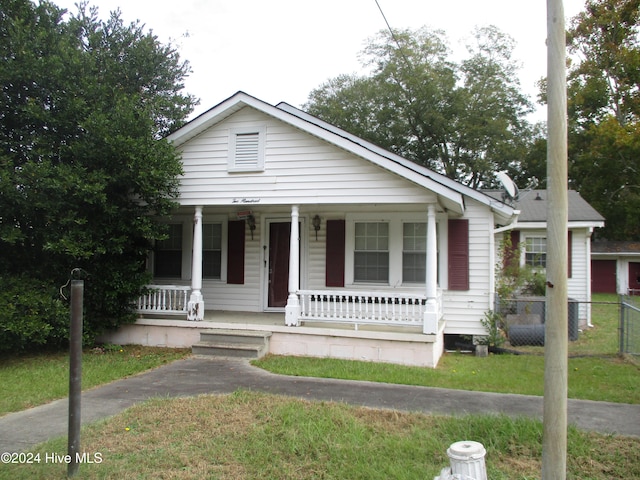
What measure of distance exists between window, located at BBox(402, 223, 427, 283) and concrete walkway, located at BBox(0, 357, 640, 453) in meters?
3.75

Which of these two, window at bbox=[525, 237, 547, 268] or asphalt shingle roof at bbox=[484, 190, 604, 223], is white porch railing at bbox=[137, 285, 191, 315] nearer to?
asphalt shingle roof at bbox=[484, 190, 604, 223]

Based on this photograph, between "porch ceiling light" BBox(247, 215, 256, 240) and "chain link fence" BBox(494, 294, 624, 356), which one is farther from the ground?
"porch ceiling light" BBox(247, 215, 256, 240)

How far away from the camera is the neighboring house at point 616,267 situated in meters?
26.7

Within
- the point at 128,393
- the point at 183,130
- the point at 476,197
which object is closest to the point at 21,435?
the point at 128,393

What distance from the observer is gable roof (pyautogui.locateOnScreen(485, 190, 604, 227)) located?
14141mm

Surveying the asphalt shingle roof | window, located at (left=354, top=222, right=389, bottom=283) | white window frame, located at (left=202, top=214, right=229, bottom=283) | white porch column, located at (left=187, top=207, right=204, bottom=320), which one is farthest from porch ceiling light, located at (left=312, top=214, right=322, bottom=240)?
the asphalt shingle roof

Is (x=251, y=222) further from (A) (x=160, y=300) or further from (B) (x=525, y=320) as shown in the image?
(B) (x=525, y=320)

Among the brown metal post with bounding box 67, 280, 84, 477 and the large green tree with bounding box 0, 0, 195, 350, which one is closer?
the brown metal post with bounding box 67, 280, 84, 477

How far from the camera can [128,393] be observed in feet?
20.4

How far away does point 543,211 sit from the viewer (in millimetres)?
15398

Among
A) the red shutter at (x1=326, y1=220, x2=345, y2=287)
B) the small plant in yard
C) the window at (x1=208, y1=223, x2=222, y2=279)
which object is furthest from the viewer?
the window at (x1=208, y1=223, x2=222, y2=279)

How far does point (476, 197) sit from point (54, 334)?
8.36 metres

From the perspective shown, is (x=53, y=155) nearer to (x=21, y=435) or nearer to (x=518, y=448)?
(x=21, y=435)

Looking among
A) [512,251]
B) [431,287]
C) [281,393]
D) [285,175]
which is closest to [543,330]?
[431,287]
